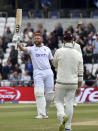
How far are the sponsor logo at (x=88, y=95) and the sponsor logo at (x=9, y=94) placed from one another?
103 inches

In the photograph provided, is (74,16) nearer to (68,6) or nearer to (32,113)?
(68,6)

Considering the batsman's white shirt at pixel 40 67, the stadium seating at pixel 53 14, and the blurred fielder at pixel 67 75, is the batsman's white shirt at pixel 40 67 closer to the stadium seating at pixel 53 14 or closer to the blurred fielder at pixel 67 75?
the blurred fielder at pixel 67 75

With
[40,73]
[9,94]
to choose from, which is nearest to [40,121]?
[40,73]

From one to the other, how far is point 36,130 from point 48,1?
28.5 meters

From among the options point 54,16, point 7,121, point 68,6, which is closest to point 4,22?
point 54,16

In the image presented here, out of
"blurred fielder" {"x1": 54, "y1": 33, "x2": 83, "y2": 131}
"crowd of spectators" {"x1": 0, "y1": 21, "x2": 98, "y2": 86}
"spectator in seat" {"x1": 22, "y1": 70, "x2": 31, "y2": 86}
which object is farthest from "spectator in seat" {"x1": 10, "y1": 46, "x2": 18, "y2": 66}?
"blurred fielder" {"x1": 54, "y1": 33, "x2": 83, "y2": 131}

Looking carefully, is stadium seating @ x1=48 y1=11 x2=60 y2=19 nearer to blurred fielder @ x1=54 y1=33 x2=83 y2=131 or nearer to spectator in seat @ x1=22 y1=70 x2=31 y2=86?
spectator in seat @ x1=22 y1=70 x2=31 y2=86

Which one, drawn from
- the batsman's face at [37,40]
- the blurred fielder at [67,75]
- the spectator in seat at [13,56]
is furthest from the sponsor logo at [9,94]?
the blurred fielder at [67,75]

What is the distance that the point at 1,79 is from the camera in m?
29.5

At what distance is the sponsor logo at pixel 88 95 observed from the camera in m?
26.7

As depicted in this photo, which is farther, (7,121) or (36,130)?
(7,121)

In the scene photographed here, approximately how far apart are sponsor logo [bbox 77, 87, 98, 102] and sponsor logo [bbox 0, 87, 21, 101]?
2621mm

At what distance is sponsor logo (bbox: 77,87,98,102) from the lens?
26.7m

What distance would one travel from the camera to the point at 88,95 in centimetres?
2683
